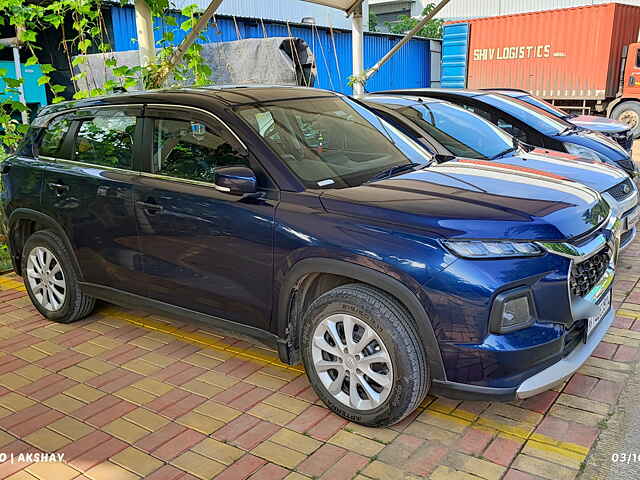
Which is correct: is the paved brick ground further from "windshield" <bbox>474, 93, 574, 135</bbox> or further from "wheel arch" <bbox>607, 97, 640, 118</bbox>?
"wheel arch" <bbox>607, 97, 640, 118</bbox>

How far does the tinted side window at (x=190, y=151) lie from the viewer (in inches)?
138

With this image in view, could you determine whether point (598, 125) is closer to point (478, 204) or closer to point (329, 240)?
point (478, 204)

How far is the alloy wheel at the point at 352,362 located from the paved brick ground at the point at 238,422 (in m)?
0.18

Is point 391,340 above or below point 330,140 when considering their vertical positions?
below

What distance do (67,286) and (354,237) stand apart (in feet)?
8.27

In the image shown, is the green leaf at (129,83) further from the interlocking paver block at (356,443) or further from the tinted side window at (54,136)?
the interlocking paver block at (356,443)

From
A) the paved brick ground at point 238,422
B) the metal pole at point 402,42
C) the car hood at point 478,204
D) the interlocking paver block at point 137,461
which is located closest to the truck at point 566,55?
the metal pole at point 402,42

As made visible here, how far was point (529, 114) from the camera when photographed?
7.33 metres

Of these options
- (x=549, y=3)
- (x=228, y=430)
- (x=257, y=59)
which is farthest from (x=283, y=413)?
(x=549, y=3)

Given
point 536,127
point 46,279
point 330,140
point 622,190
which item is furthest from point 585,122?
point 46,279

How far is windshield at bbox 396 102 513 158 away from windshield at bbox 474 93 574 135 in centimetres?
124

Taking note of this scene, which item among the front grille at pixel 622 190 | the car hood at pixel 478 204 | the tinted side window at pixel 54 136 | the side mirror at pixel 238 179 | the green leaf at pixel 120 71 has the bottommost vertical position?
the front grille at pixel 622 190

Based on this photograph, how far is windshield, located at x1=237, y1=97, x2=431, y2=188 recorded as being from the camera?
3408 mm

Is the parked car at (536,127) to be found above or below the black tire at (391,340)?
above
